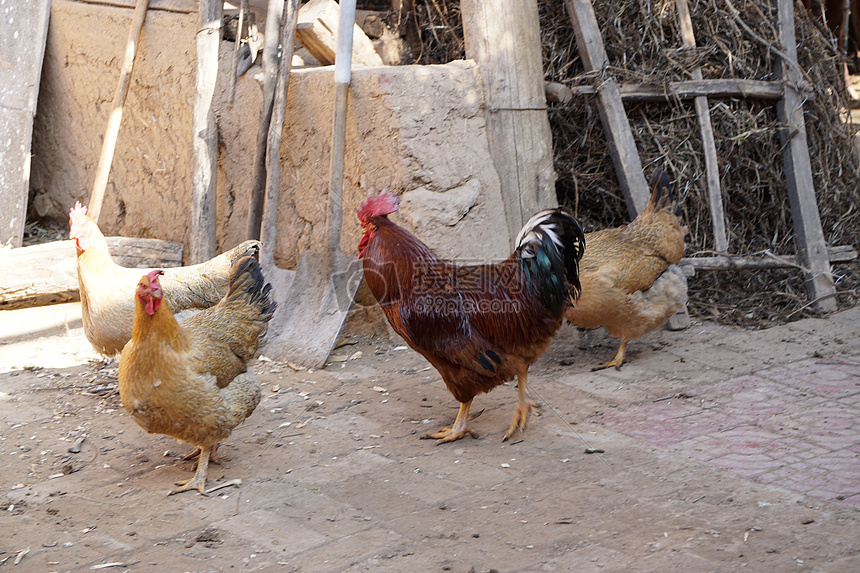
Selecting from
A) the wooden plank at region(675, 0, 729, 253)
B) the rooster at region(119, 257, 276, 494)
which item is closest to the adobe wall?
the wooden plank at region(675, 0, 729, 253)

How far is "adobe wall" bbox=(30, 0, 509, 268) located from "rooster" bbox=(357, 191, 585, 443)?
1298 millimetres

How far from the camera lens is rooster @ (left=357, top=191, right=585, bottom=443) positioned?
3992 mm

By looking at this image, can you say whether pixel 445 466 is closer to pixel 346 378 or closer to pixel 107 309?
pixel 346 378

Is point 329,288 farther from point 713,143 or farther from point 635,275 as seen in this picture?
point 713,143

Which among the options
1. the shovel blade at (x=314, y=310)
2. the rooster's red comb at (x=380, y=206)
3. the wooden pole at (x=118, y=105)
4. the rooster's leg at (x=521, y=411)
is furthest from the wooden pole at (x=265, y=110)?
the rooster's leg at (x=521, y=411)

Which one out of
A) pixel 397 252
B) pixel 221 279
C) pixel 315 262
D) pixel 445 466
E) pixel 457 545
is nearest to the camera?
pixel 457 545

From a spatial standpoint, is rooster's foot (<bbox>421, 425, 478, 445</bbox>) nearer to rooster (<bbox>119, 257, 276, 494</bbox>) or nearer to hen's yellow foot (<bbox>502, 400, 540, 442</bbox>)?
hen's yellow foot (<bbox>502, 400, 540, 442</bbox>)

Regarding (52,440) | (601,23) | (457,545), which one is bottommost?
(457,545)

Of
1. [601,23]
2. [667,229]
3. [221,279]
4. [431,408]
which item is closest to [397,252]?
[431,408]

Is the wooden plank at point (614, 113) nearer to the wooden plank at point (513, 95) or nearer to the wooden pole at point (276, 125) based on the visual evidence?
the wooden plank at point (513, 95)

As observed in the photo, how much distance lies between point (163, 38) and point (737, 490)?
5.94 metres

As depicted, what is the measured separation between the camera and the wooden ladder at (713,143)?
5922 millimetres

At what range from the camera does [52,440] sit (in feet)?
13.5

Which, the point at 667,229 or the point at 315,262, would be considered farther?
the point at 315,262
